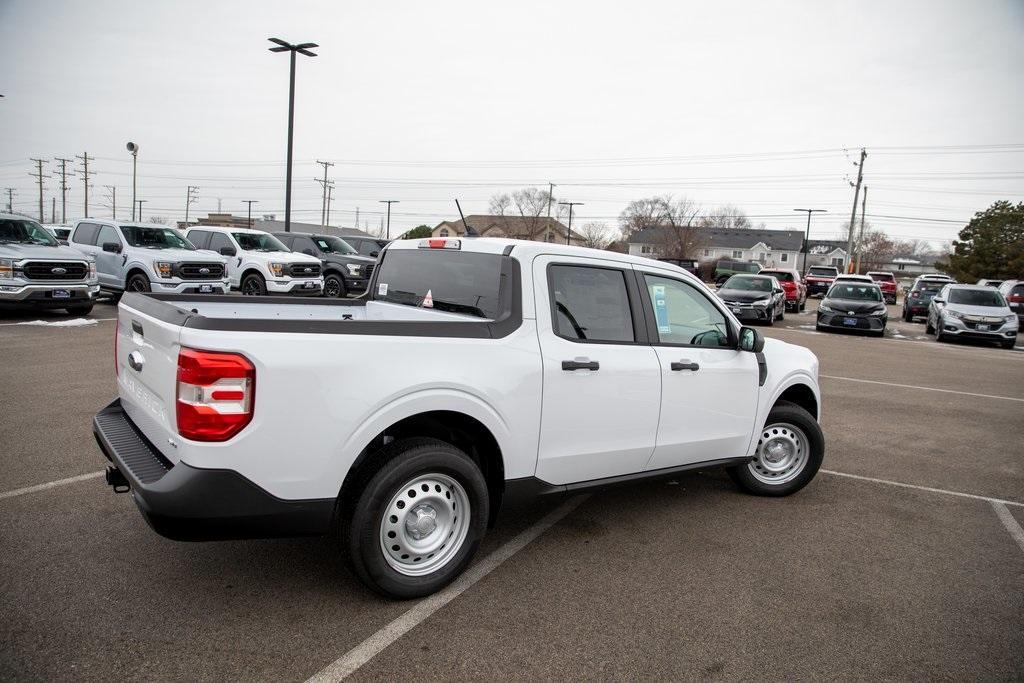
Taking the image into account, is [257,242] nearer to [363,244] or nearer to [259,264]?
[259,264]

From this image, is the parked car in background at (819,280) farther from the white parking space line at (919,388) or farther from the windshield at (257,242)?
the windshield at (257,242)

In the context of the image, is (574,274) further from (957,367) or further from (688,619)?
(957,367)

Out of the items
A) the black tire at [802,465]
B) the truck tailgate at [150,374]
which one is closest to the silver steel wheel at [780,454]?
the black tire at [802,465]

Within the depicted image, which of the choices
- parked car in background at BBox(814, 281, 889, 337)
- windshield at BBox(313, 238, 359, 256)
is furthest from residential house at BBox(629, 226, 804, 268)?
windshield at BBox(313, 238, 359, 256)

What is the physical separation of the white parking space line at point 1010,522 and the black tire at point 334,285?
16.8 m

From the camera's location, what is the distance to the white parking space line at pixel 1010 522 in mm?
4516

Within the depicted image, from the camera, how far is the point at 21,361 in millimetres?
8547

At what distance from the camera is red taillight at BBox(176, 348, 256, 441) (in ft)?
8.91

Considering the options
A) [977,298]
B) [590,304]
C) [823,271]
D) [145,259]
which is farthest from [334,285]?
[823,271]

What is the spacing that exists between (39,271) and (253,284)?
5.22 metres

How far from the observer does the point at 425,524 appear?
10.8 feet

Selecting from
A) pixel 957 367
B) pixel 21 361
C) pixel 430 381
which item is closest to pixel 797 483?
pixel 430 381

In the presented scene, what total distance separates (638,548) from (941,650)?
5.01ft

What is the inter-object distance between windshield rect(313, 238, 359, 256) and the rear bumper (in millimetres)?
18325
